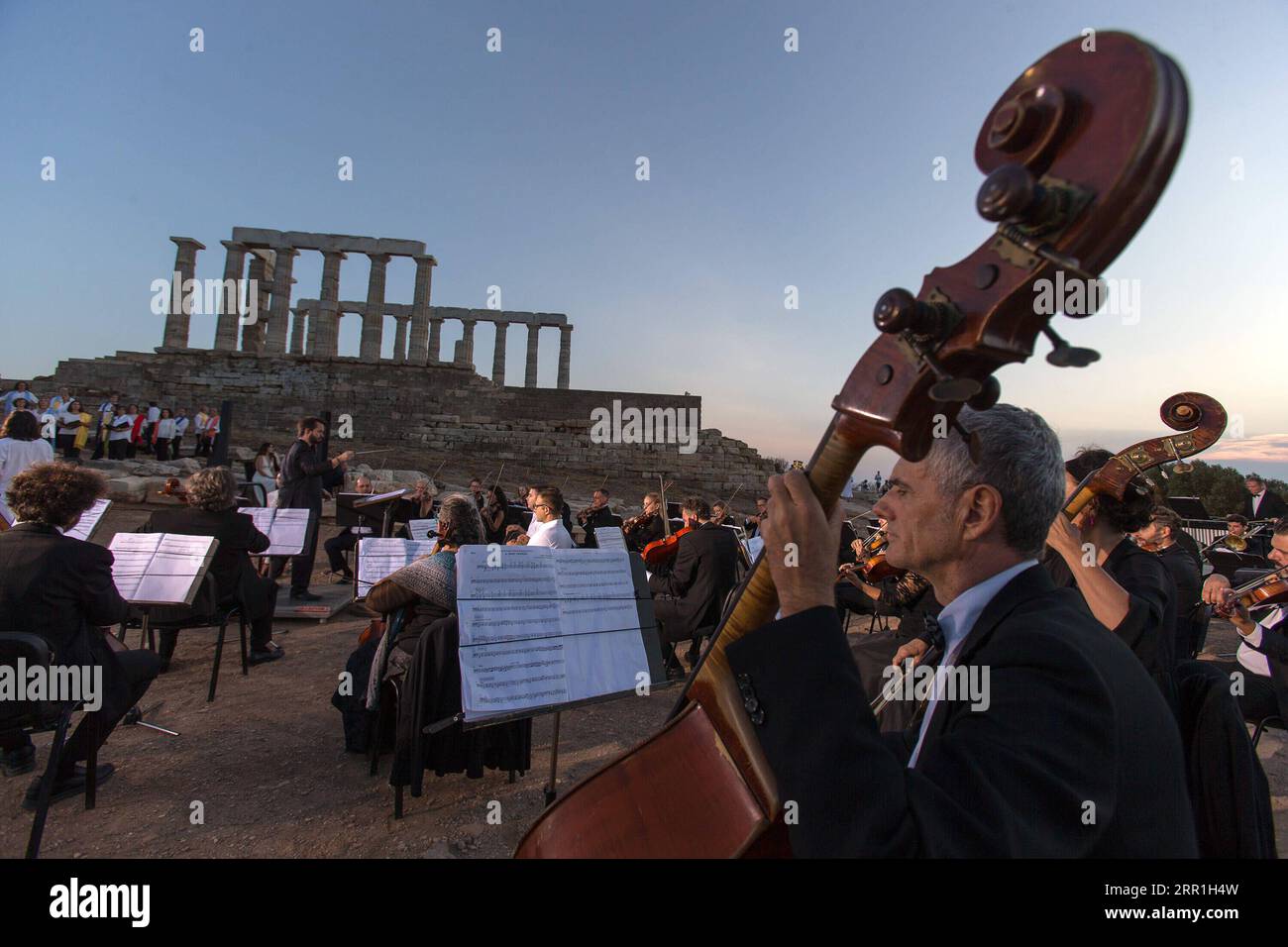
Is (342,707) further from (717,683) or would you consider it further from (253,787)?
(717,683)

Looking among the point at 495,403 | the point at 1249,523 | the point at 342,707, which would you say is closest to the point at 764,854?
the point at 342,707

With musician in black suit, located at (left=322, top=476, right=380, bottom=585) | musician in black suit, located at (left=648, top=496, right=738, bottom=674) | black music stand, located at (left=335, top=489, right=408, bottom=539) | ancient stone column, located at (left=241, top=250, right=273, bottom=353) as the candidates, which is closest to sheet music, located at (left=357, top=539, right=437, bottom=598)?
musician in black suit, located at (left=648, top=496, right=738, bottom=674)

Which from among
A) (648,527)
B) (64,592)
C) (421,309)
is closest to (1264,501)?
(648,527)

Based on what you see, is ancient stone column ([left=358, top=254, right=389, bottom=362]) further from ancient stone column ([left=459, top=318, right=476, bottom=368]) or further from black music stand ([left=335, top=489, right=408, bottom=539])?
black music stand ([left=335, top=489, right=408, bottom=539])

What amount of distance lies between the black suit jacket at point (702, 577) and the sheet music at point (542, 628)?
227cm
